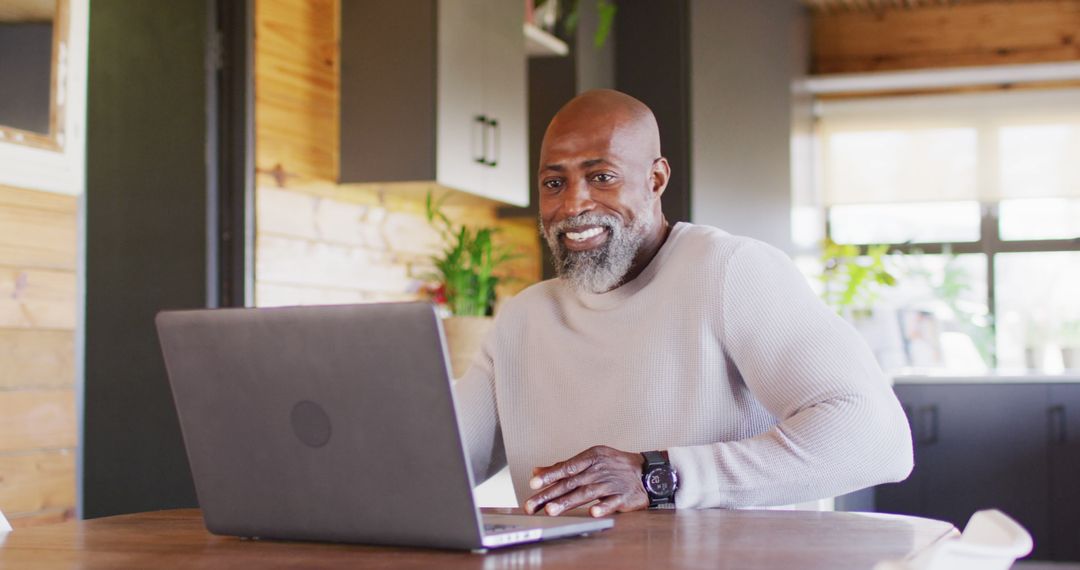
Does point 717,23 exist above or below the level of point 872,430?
above

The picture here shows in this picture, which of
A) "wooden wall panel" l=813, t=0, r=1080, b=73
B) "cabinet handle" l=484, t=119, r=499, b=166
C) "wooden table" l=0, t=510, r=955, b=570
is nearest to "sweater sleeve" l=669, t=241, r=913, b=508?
"wooden table" l=0, t=510, r=955, b=570

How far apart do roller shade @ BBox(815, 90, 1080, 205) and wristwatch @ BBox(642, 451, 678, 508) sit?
20.7 feet

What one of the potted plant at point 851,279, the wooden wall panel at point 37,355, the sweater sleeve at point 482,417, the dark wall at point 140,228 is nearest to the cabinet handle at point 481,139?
the dark wall at point 140,228

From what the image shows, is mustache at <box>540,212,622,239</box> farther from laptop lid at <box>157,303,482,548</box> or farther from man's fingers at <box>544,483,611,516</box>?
laptop lid at <box>157,303,482,548</box>

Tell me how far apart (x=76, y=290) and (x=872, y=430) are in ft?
5.95

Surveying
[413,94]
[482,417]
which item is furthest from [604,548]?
[413,94]

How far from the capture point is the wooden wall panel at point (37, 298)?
2.50 metres

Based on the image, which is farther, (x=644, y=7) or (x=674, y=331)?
(x=644, y=7)

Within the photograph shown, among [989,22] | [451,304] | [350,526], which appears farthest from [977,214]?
[350,526]

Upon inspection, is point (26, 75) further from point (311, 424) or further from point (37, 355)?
point (311, 424)

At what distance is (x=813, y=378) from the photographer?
5.45 feet

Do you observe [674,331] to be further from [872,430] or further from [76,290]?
[76,290]

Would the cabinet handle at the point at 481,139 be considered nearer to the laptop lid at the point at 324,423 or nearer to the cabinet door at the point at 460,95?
the cabinet door at the point at 460,95

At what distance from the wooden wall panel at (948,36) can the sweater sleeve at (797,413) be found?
615 cm
